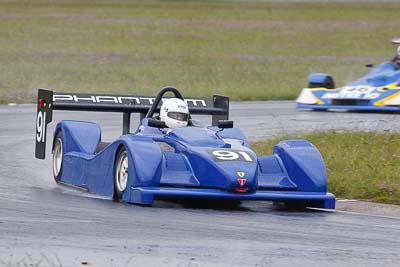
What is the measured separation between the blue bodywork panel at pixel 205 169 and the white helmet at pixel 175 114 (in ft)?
0.53

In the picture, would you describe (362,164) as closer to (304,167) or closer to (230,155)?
(304,167)

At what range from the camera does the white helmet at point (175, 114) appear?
→ 12719 millimetres

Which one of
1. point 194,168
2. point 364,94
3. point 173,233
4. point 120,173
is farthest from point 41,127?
point 364,94

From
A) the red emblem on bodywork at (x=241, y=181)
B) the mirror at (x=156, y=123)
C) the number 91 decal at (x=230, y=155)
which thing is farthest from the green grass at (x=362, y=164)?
the mirror at (x=156, y=123)

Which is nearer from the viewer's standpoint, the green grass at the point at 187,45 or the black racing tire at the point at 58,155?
the black racing tire at the point at 58,155

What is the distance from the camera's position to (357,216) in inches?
443

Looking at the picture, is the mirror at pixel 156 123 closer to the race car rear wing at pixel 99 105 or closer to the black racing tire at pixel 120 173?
the black racing tire at pixel 120 173

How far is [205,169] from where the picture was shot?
37.5 feet

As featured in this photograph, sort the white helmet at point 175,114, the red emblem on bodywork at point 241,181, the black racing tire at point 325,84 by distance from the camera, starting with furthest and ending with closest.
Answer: the black racing tire at point 325,84, the white helmet at point 175,114, the red emblem on bodywork at point 241,181

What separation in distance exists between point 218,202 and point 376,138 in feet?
15.4

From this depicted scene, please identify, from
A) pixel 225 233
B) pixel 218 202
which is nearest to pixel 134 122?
pixel 218 202

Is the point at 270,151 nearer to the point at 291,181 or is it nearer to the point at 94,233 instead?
the point at 291,181

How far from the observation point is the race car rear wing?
1402 cm

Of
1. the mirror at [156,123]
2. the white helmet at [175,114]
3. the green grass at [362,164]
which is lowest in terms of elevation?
the green grass at [362,164]
